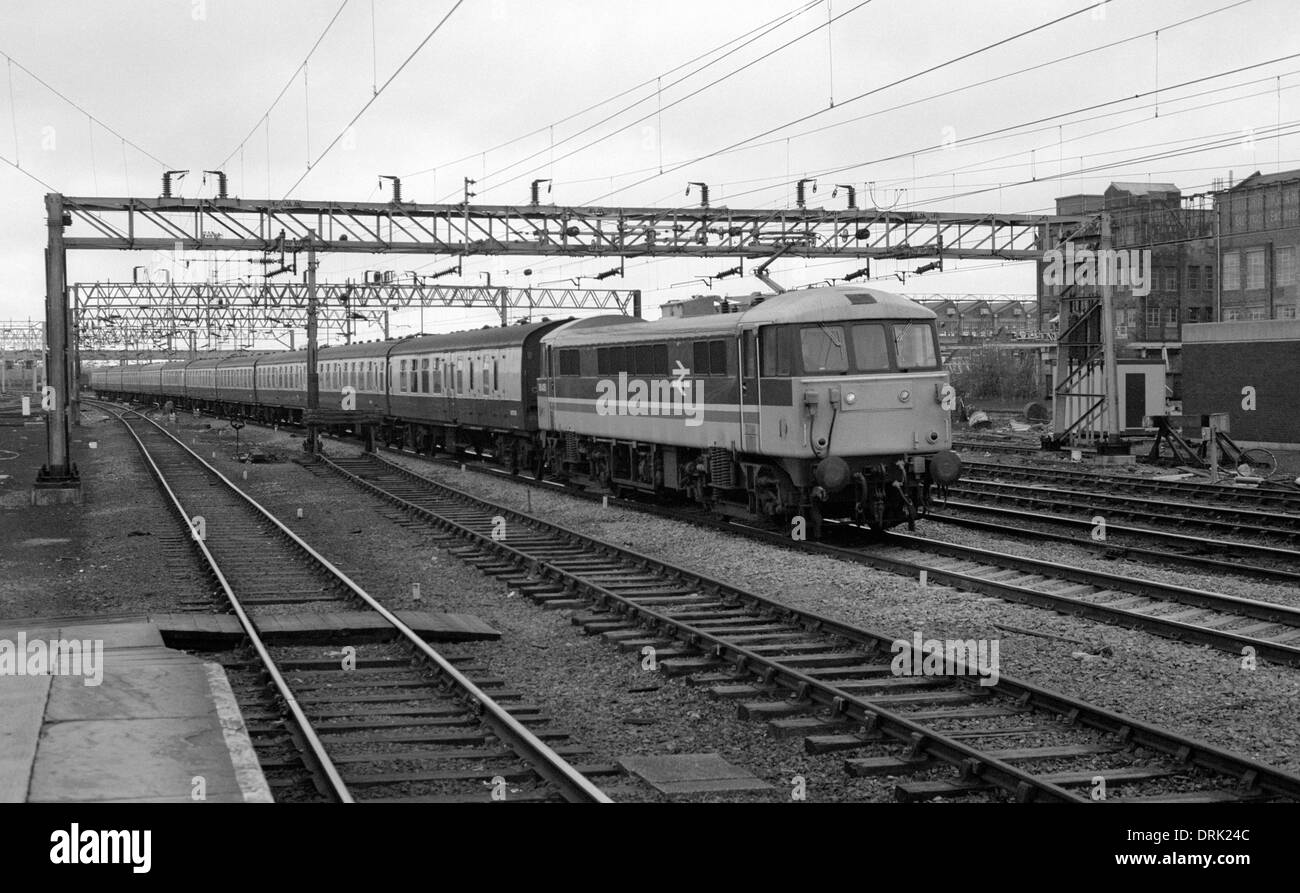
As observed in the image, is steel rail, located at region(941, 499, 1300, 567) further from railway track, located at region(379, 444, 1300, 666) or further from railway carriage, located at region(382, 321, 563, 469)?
railway carriage, located at region(382, 321, 563, 469)

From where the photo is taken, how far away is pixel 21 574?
16.6 meters

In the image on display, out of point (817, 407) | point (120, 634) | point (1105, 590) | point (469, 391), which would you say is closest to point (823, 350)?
point (817, 407)

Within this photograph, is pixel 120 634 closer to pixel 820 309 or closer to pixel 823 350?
pixel 823 350

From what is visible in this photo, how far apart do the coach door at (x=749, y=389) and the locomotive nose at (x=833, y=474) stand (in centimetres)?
165

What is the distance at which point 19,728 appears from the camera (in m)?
8.30

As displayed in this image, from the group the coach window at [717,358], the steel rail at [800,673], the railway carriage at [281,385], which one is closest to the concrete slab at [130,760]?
the steel rail at [800,673]

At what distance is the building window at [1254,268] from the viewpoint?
6806 centimetres

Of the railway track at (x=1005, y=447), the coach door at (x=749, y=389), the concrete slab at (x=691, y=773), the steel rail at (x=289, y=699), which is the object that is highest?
the coach door at (x=749, y=389)

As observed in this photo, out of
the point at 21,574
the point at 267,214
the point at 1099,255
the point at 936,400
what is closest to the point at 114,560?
the point at 21,574

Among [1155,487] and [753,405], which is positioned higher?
[753,405]

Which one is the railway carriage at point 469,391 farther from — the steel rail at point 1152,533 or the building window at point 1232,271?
the building window at point 1232,271

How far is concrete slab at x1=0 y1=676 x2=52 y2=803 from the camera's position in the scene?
7.09 metres

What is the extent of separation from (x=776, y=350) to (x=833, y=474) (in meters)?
2.03
